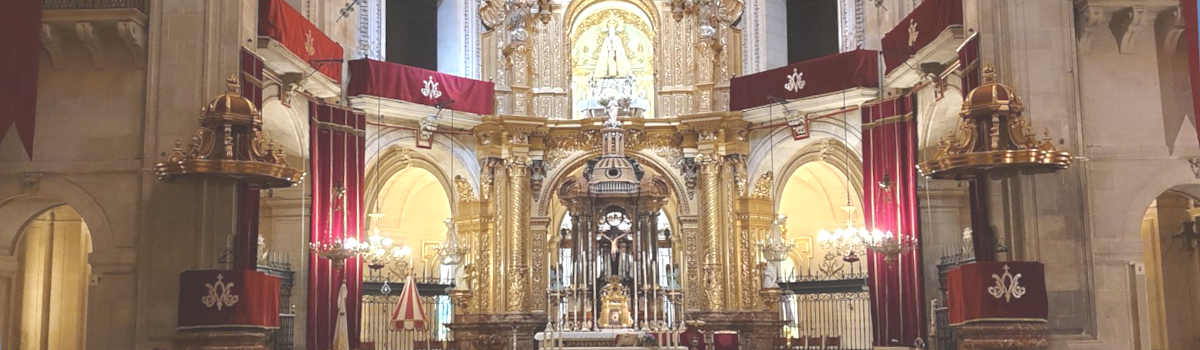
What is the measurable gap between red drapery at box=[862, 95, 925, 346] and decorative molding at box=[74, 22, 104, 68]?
12056 millimetres

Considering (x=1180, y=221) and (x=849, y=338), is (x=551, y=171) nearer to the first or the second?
(x=849, y=338)

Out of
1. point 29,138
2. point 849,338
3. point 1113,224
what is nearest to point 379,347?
point 849,338

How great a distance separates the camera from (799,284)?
82.6ft

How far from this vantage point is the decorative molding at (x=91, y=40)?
15.0m

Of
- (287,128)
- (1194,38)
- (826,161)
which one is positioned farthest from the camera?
(826,161)

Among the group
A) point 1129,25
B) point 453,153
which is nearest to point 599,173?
point 453,153

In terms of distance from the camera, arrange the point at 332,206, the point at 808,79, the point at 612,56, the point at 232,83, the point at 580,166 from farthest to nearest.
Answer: the point at 612,56, the point at 580,166, the point at 808,79, the point at 332,206, the point at 232,83

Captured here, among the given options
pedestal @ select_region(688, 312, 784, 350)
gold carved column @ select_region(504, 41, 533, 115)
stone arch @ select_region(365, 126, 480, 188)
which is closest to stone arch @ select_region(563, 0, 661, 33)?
gold carved column @ select_region(504, 41, 533, 115)

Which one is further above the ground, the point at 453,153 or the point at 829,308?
the point at 453,153

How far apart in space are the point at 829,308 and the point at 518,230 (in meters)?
6.71

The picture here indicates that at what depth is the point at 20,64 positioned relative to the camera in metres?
13.0

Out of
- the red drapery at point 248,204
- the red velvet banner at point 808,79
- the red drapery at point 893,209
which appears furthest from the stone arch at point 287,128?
the red drapery at point 893,209

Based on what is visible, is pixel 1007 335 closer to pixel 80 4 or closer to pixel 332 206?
pixel 332 206

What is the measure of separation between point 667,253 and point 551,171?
3.41m
